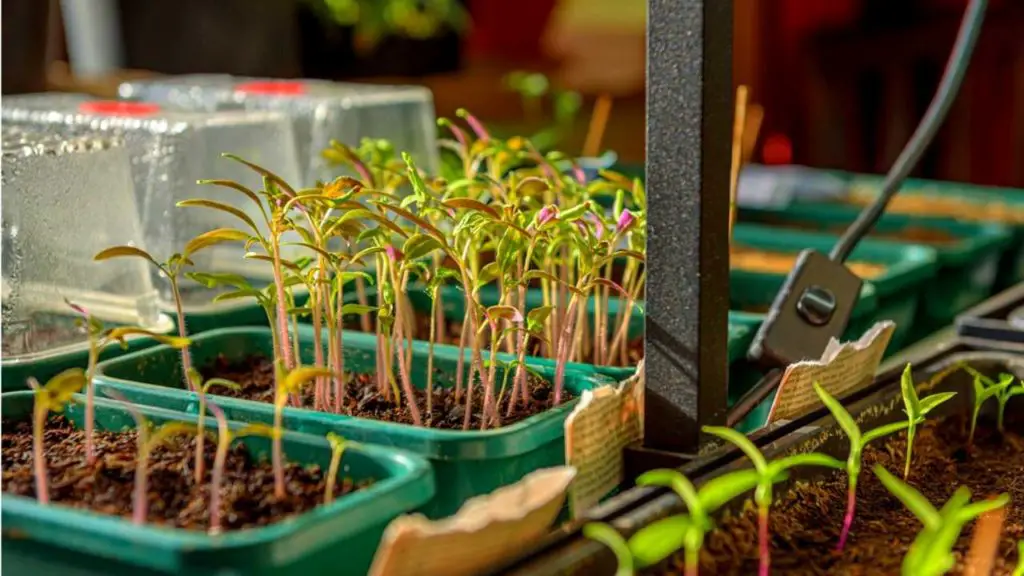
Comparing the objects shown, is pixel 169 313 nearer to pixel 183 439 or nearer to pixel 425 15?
pixel 183 439

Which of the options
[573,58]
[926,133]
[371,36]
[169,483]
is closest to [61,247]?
[169,483]

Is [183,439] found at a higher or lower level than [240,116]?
lower

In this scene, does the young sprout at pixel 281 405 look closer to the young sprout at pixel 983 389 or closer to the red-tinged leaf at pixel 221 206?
the red-tinged leaf at pixel 221 206

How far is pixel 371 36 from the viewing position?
8.93ft

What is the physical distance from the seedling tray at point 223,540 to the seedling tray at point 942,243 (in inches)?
46.4

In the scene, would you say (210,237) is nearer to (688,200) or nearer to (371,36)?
(688,200)

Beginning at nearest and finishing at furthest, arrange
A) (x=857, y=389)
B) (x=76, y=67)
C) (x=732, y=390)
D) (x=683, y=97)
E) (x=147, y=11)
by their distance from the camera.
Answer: (x=683, y=97) < (x=857, y=389) < (x=732, y=390) < (x=147, y=11) < (x=76, y=67)

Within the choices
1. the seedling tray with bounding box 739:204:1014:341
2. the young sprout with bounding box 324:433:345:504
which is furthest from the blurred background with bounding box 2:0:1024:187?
the young sprout with bounding box 324:433:345:504

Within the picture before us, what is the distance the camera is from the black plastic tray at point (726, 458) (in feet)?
2.18

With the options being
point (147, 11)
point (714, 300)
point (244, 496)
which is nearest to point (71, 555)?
point (244, 496)

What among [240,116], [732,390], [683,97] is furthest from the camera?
[240,116]

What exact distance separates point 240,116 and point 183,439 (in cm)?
62

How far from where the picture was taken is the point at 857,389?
1033mm

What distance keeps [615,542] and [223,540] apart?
199mm
